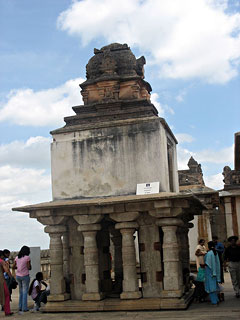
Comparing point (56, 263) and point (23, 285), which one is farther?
point (23, 285)

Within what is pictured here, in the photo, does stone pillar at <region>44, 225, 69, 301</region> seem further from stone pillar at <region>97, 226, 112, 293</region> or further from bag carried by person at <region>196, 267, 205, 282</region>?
bag carried by person at <region>196, 267, 205, 282</region>

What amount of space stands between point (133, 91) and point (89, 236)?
452 centimetres

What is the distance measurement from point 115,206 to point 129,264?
1448 mm

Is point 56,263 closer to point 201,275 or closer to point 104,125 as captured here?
point 201,275

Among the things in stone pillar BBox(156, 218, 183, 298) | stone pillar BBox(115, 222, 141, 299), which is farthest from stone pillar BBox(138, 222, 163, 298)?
stone pillar BBox(156, 218, 183, 298)

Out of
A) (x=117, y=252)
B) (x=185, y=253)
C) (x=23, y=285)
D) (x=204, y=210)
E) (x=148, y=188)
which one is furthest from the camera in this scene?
(x=204, y=210)

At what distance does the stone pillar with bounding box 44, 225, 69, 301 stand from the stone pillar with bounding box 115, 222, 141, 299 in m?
1.65

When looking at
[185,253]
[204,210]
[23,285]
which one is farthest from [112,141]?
[204,210]

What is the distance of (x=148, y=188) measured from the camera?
12172 millimetres

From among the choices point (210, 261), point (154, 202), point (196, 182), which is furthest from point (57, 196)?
point (196, 182)

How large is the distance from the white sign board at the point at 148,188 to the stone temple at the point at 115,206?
0.12m

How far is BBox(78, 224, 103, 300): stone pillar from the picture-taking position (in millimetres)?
11695

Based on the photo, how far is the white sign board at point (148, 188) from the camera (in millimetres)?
12042

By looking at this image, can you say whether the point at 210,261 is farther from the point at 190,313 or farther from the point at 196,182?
the point at 196,182
